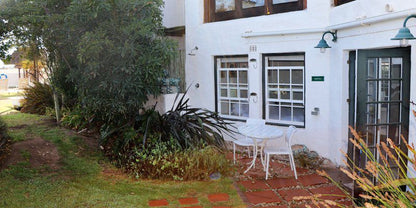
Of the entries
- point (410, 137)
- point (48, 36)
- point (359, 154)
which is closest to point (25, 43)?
point (48, 36)

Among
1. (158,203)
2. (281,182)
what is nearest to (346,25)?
(281,182)

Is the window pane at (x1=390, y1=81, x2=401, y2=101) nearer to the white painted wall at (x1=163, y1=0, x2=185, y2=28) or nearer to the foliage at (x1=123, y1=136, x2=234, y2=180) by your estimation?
the foliage at (x1=123, y1=136, x2=234, y2=180)

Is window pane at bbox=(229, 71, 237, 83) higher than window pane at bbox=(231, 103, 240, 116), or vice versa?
window pane at bbox=(229, 71, 237, 83)

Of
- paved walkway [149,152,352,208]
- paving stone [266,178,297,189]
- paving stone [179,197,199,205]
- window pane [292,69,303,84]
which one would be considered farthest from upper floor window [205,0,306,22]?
paving stone [179,197,199,205]

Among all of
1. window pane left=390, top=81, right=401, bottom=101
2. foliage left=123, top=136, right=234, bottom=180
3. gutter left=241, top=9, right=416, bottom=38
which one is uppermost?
gutter left=241, top=9, right=416, bottom=38

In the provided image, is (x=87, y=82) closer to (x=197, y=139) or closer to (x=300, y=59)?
(x=197, y=139)

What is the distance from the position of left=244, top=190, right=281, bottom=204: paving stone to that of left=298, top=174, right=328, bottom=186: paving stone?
0.85m

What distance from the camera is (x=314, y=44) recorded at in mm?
8391

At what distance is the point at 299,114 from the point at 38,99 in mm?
8758

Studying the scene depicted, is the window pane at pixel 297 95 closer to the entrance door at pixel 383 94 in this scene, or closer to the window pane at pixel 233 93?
the window pane at pixel 233 93

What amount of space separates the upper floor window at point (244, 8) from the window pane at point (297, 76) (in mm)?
1319

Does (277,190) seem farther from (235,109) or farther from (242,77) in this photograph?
(242,77)

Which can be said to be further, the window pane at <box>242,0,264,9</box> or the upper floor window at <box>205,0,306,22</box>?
the window pane at <box>242,0,264,9</box>

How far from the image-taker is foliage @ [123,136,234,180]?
711cm
